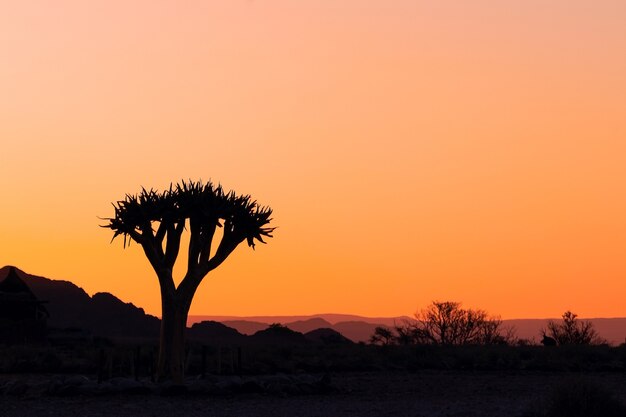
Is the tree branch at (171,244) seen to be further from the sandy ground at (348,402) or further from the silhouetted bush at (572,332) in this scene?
the silhouetted bush at (572,332)

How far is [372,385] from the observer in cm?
3497

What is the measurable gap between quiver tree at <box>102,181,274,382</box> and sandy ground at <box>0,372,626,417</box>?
3.55m

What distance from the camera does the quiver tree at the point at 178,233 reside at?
3256 cm

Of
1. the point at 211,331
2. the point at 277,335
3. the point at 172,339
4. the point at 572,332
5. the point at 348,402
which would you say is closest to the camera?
the point at 348,402

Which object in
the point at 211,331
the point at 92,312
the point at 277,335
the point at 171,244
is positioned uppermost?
the point at 92,312

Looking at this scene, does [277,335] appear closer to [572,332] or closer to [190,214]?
[572,332]

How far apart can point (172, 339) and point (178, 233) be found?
3521 millimetres

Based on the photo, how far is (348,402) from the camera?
28.2m

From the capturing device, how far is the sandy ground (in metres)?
25.2

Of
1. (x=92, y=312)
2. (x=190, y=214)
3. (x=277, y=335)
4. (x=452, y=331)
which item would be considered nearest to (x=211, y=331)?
(x=92, y=312)

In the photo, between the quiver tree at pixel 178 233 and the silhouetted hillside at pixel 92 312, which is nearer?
the quiver tree at pixel 178 233

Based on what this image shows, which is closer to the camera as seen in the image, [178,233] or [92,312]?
[178,233]

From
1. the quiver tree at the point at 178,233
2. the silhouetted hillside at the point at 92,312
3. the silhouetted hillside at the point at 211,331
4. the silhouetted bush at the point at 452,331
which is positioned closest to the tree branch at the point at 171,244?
the quiver tree at the point at 178,233

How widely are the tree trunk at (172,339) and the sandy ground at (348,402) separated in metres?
3.01
